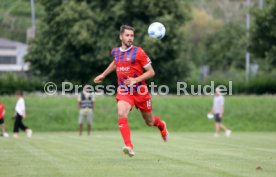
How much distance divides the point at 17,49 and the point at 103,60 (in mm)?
45412

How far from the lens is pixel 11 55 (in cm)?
9888

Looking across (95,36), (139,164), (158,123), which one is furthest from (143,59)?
(95,36)

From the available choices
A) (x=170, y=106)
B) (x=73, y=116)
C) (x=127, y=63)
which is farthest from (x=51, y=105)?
(x=127, y=63)

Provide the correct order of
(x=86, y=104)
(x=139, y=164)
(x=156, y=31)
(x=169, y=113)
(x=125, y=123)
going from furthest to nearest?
(x=169, y=113) < (x=86, y=104) < (x=156, y=31) < (x=125, y=123) < (x=139, y=164)

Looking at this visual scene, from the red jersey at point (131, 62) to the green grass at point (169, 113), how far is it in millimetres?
26998

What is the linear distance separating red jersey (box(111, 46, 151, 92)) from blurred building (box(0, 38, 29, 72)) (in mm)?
80486

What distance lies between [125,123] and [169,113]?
1176 inches

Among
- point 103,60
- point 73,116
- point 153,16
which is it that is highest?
point 153,16

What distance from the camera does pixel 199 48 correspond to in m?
95.1

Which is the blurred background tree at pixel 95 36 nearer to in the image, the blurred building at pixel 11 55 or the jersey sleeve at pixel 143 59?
the jersey sleeve at pixel 143 59

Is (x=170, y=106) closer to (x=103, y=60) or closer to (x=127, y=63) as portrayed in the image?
(x=103, y=60)

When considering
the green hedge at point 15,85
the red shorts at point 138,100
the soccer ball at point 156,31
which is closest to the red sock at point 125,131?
the red shorts at point 138,100

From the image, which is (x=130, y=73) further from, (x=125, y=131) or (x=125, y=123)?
(x=125, y=131)

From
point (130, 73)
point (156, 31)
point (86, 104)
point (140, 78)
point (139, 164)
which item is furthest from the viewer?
point (86, 104)
